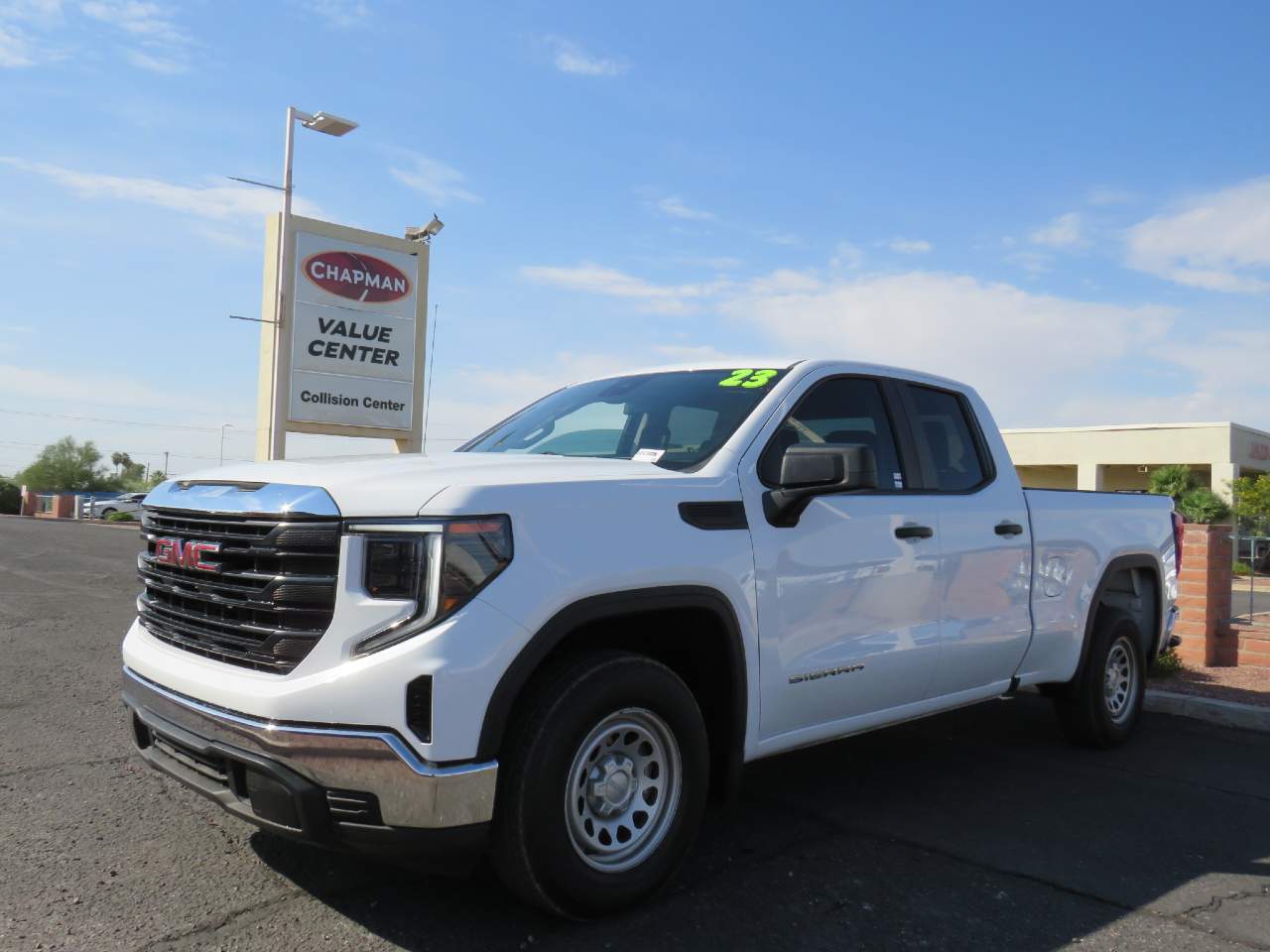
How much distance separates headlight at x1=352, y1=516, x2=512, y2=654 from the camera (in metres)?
3.00

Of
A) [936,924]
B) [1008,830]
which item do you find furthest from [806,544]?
[1008,830]

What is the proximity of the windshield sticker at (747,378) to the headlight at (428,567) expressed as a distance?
1712mm

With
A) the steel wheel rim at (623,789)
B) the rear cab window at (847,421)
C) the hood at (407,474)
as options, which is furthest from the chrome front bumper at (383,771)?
the rear cab window at (847,421)

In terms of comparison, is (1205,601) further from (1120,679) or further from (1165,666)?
(1120,679)

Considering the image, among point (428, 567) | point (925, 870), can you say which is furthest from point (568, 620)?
point (925, 870)

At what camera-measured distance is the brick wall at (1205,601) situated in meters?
8.70

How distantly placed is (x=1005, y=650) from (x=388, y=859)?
10.8ft

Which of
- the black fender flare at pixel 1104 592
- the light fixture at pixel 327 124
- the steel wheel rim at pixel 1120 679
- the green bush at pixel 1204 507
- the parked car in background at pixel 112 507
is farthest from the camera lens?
the parked car in background at pixel 112 507

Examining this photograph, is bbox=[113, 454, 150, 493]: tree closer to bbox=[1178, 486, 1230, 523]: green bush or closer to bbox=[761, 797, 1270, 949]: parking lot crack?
bbox=[1178, 486, 1230, 523]: green bush

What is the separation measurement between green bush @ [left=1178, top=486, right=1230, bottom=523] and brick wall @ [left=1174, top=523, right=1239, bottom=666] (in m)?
31.7

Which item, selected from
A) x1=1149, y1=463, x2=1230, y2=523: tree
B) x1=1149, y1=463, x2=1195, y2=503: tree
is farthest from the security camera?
x1=1149, y1=463, x2=1195, y2=503: tree

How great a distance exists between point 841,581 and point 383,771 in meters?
1.96

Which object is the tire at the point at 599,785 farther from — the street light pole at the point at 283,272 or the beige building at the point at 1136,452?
the beige building at the point at 1136,452

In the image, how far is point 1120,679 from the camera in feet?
20.6
